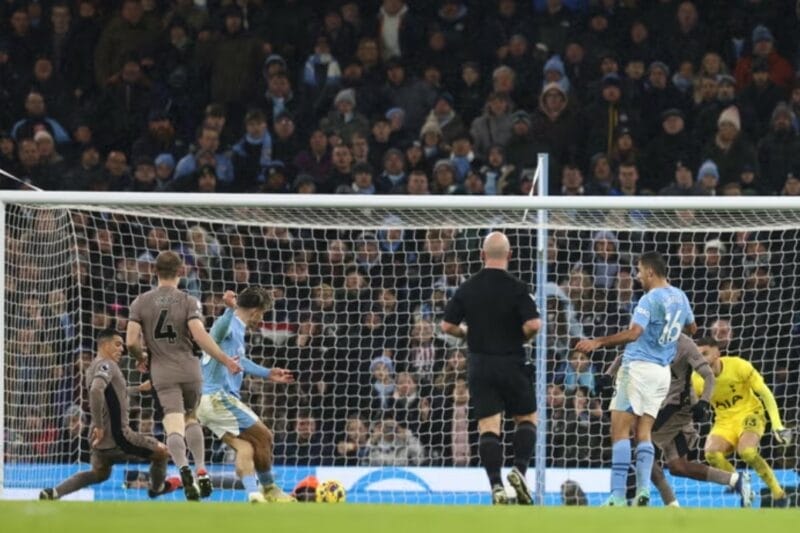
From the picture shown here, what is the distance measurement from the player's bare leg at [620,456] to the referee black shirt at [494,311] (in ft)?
3.75

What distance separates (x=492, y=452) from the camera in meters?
10.4

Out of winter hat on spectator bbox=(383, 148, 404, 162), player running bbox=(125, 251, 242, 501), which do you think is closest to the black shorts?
player running bbox=(125, 251, 242, 501)

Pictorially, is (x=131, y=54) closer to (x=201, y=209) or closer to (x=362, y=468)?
(x=201, y=209)

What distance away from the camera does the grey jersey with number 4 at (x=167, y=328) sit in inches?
446

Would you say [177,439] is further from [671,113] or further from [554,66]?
[554,66]

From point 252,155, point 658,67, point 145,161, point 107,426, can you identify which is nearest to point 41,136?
point 145,161

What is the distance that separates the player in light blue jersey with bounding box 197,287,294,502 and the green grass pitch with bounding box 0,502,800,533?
3.14 m

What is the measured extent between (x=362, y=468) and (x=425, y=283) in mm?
1826

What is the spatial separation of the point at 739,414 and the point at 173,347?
14.7 feet

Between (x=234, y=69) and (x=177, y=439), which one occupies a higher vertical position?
(x=234, y=69)

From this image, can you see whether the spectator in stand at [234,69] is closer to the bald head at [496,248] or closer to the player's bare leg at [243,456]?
the player's bare leg at [243,456]

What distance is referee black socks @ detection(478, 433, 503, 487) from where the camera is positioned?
10344mm

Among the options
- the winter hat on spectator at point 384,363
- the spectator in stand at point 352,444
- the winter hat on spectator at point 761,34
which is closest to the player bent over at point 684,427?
the winter hat on spectator at point 384,363

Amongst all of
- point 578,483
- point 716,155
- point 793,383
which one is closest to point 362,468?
point 578,483
